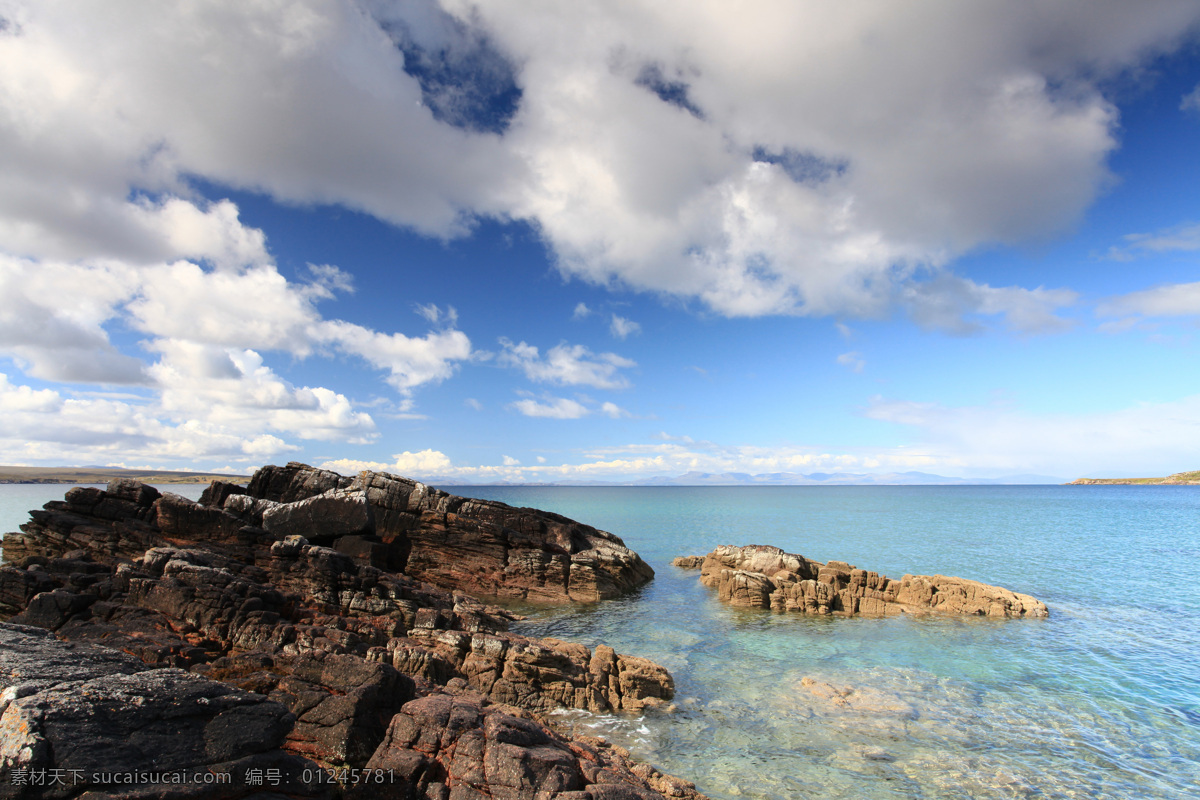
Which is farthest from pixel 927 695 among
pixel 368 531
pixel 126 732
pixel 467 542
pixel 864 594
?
pixel 368 531

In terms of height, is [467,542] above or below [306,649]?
below

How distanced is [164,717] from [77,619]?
10.7m

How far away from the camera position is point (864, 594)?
2767 centimetres

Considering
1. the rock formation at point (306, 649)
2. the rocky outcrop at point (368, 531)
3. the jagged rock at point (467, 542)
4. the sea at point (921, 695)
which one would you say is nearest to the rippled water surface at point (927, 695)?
the sea at point (921, 695)

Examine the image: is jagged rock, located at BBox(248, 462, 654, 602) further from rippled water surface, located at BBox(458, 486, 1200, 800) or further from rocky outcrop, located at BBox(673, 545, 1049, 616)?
rocky outcrop, located at BBox(673, 545, 1049, 616)

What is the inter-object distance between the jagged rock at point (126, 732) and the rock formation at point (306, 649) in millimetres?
26

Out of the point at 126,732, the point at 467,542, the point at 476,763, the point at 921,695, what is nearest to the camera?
the point at 126,732

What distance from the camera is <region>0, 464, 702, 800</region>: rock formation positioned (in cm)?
672

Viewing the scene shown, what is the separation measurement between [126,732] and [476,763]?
4.86m

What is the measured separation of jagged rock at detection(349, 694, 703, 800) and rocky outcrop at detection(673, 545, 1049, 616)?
2053cm

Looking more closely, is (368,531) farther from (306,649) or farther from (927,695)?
(927,695)

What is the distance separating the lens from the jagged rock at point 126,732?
18.3 ft

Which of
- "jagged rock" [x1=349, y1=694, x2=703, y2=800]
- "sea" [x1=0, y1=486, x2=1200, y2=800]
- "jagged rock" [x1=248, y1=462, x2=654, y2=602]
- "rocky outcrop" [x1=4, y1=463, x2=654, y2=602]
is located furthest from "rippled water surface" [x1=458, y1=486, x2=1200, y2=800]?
"jagged rock" [x1=349, y1=694, x2=703, y2=800]

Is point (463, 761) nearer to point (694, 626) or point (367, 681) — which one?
point (367, 681)
